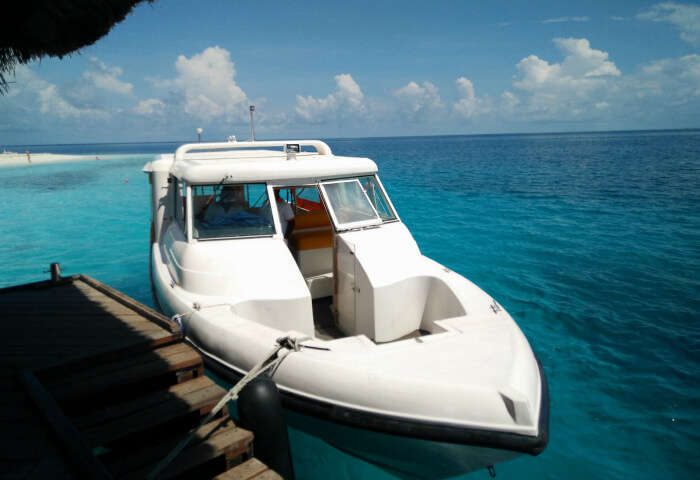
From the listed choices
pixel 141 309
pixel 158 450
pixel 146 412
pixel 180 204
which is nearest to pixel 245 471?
pixel 158 450

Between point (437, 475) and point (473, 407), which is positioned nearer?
point (473, 407)

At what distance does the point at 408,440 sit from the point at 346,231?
290cm

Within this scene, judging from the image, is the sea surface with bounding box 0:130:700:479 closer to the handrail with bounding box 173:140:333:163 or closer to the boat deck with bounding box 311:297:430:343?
the boat deck with bounding box 311:297:430:343

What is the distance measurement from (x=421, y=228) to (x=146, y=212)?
1402 centimetres

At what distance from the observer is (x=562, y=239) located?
45.5 ft

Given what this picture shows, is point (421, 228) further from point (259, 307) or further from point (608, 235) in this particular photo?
point (259, 307)

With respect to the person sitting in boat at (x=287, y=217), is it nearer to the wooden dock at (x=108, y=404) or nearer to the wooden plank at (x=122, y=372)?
the wooden dock at (x=108, y=404)

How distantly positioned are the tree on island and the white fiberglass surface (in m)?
3.18

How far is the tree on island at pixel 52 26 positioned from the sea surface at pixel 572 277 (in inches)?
167

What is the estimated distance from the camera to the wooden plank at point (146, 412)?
307 centimetres

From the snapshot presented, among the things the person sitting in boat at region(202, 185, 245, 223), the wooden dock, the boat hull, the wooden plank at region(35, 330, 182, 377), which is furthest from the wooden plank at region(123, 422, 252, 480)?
the person sitting in boat at region(202, 185, 245, 223)

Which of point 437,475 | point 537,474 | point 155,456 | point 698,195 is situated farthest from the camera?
point 698,195

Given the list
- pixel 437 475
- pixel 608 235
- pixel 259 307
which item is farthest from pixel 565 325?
pixel 608 235

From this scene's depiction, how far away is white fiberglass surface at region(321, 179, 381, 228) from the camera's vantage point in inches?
225
